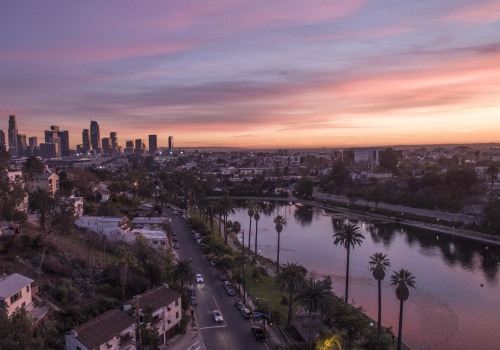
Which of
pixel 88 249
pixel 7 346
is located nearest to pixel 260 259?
pixel 88 249

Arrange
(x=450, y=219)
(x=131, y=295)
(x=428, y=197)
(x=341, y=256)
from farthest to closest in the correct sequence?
(x=428, y=197), (x=450, y=219), (x=341, y=256), (x=131, y=295)

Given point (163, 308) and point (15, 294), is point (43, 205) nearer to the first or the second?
point (15, 294)

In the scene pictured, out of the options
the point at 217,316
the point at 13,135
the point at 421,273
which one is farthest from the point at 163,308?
the point at 13,135

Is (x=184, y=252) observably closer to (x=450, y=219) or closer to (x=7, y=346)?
(x=7, y=346)

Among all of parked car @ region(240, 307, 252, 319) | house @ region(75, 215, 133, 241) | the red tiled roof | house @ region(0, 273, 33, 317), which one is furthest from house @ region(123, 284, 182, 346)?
house @ region(75, 215, 133, 241)

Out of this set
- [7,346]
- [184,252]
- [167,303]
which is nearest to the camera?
[7,346]

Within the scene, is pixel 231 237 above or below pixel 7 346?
below

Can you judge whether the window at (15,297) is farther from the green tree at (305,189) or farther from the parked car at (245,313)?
the green tree at (305,189)
